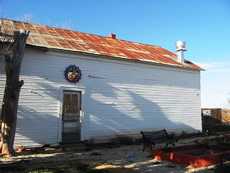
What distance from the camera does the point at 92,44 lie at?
1903 centimetres

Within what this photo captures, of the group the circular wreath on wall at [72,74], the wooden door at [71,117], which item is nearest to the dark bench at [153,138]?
the wooden door at [71,117]

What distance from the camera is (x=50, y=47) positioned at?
1574 centimetres

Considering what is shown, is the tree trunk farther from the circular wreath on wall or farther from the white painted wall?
the circular wreath on wall

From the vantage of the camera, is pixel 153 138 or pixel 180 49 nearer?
pixel 153 138

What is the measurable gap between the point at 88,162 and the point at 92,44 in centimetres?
862

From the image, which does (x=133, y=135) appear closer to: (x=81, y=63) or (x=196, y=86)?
(x=81, y=63)

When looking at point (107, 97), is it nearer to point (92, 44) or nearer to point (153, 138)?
point (92, 44)

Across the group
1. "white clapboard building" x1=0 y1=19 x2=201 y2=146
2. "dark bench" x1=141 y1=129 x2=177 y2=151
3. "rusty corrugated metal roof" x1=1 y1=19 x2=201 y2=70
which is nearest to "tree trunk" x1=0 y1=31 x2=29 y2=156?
"white clapboard building" x1=0 y1=19 x2=201 y2=146

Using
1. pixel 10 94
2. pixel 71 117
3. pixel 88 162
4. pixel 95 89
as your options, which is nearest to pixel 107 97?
pixel 95 89

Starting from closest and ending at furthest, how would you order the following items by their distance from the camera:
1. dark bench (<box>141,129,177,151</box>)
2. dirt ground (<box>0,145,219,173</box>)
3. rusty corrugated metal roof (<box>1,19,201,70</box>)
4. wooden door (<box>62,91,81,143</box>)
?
1. dirt ground (<box>0,145,219,173</box>)
2. dark bench (<box>141,129,177,151</box>)
3. wooden door (<box>62,91,81,143</box>)
4. rusty corrugated metal roof (<box>1,19,201,70</box>)

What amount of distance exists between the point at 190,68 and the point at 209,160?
11.6 meters

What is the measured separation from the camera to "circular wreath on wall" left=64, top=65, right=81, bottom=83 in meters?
16.4

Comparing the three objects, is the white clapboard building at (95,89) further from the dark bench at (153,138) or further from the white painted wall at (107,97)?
the dark bench at (153,138)

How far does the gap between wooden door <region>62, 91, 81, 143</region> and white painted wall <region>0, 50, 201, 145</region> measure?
0.27 metres
